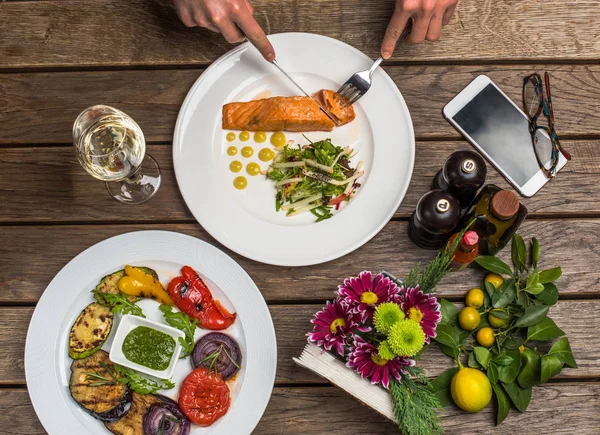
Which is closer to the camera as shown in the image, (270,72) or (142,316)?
(142,316)

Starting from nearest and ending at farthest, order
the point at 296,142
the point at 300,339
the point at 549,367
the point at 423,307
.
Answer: the point at 423,307 < the point at 549,367 < the point at 300,339 < the point at 296,142

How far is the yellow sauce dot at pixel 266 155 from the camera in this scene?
1668 millimetres

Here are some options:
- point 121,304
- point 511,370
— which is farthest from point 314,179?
point 511,370

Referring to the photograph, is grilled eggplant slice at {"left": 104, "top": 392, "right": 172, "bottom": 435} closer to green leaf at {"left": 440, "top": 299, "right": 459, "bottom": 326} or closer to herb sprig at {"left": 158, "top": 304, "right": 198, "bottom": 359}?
herb sprig at {"left": 158, "top": 304, "right": 198, "bottom": 359}

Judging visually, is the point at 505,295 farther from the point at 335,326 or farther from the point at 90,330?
the point at 90,330

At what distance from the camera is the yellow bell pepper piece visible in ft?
5.07

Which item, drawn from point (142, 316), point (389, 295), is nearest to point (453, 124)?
point (389, 295)

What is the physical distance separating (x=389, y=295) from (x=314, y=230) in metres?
0.32

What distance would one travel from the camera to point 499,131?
1.67 meters

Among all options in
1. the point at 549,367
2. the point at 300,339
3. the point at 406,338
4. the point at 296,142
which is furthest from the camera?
the point at 296,142

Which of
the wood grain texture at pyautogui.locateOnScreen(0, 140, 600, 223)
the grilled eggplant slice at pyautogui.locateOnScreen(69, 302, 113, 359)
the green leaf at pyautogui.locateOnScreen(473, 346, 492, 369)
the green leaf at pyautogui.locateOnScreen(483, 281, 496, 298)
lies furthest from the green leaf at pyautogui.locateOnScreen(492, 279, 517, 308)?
the grilled eggplant slice at pyautogui.locateOnScreen(69, 302, 113, 359)

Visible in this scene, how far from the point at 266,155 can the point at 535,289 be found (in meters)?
0.84

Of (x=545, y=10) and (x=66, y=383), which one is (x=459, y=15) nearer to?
(x=545, y=10)

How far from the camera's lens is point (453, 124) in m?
1.69
